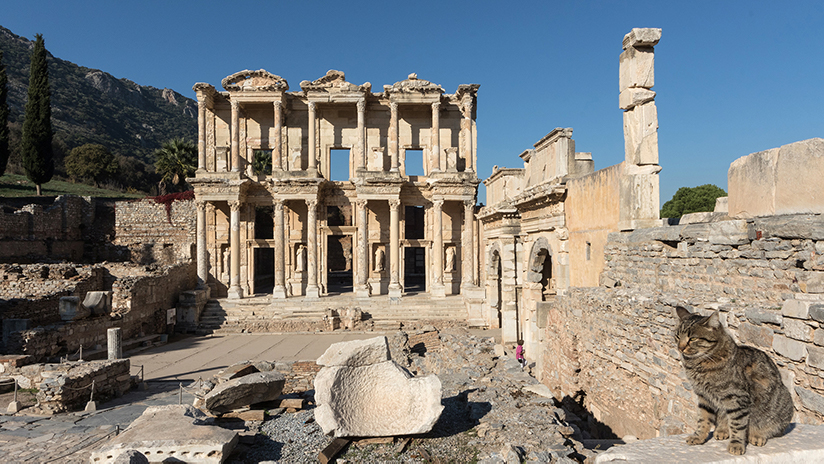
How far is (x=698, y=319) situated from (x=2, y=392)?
14.2 meters

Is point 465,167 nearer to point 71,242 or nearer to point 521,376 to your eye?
point 521,376

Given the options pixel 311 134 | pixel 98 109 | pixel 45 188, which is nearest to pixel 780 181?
pixel 311 134

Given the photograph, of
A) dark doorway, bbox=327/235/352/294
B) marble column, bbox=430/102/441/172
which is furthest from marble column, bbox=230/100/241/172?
dark doorway, bbox=327/235/352/294

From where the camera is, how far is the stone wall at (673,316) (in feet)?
14.5

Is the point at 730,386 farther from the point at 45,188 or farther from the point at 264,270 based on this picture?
the point at 45,188

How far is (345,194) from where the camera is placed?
25.5 m

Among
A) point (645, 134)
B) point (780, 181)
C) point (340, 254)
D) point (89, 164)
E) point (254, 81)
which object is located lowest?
point (340, 254)

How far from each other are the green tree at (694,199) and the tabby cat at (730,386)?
38007 mm

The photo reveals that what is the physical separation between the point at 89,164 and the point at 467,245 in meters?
40.6

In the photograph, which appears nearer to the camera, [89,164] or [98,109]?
[89,164]

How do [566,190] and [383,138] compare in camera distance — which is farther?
[383,138]

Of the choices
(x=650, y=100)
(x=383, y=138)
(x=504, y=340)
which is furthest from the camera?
(x=383, y=138)

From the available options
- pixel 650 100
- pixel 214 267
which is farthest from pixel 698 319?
pixel 214 267

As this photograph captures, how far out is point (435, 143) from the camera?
25.0 metres
